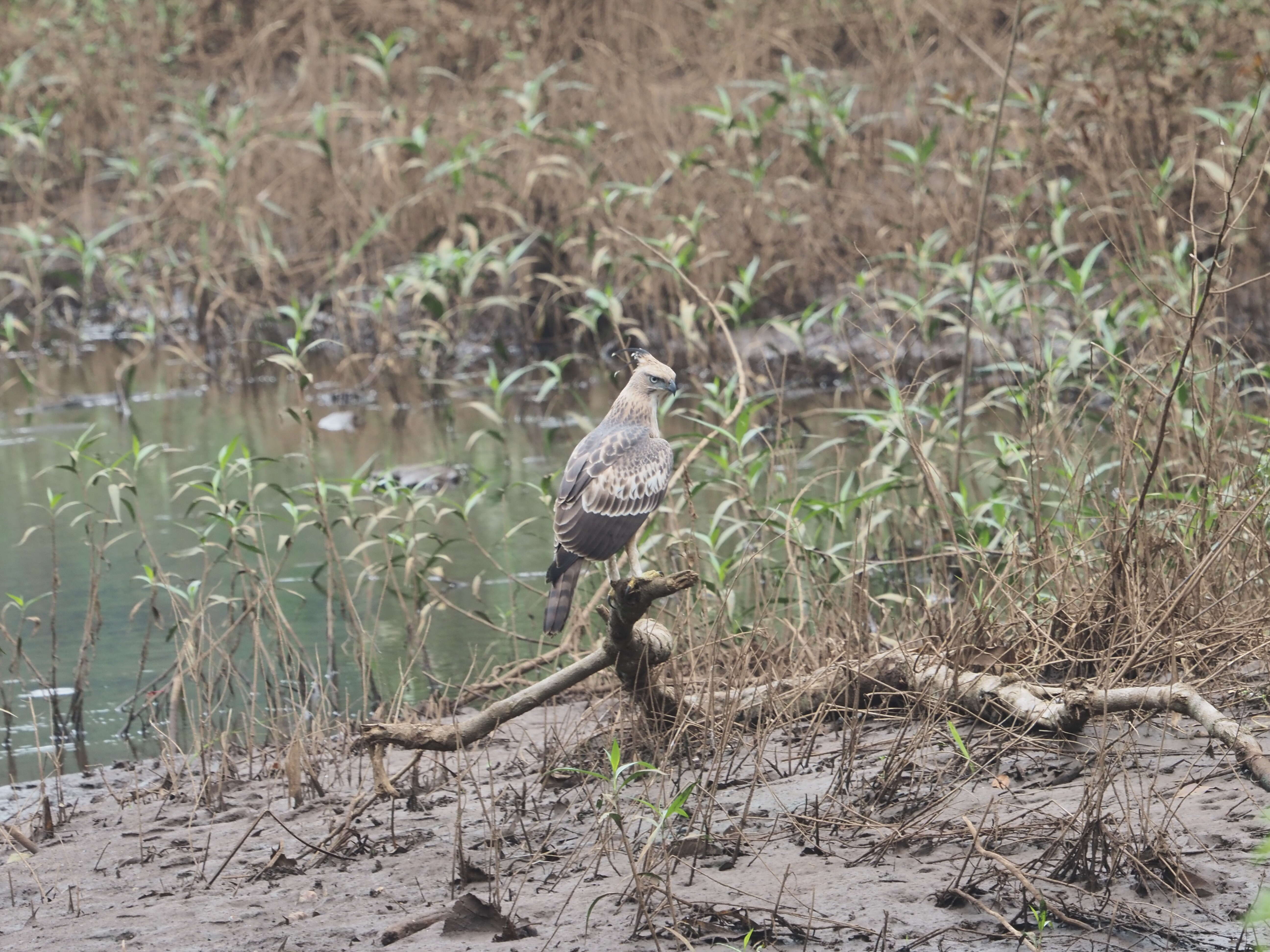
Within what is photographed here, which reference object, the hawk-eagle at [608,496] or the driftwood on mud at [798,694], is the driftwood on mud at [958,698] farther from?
the hawk-eagle at [608,496]

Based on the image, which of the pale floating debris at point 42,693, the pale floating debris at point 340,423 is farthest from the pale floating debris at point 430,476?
the pale floating debris at point 42,693

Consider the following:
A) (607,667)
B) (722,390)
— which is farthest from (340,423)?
(607,667)

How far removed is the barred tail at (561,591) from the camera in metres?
4.07

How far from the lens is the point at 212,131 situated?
14.1 metres

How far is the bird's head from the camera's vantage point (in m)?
4.80

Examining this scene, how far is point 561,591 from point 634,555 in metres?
0.36

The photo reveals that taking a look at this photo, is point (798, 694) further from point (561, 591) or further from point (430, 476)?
point (430, 476)

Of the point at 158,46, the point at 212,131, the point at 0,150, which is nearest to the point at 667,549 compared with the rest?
the point at 212,131

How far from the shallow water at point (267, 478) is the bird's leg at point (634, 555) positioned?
616 millimetres

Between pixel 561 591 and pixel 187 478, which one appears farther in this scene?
pixel 187 478

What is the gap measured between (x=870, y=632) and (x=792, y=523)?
0.72m

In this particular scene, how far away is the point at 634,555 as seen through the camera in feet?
14.6

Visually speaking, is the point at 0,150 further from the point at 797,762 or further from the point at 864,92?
the point at 797,762

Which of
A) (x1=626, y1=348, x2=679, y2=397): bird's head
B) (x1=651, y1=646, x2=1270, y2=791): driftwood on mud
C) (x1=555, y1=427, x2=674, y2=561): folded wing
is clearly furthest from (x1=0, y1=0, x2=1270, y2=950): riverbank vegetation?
(x1=626, y1=348, x2=679, y2=397): bird's head
